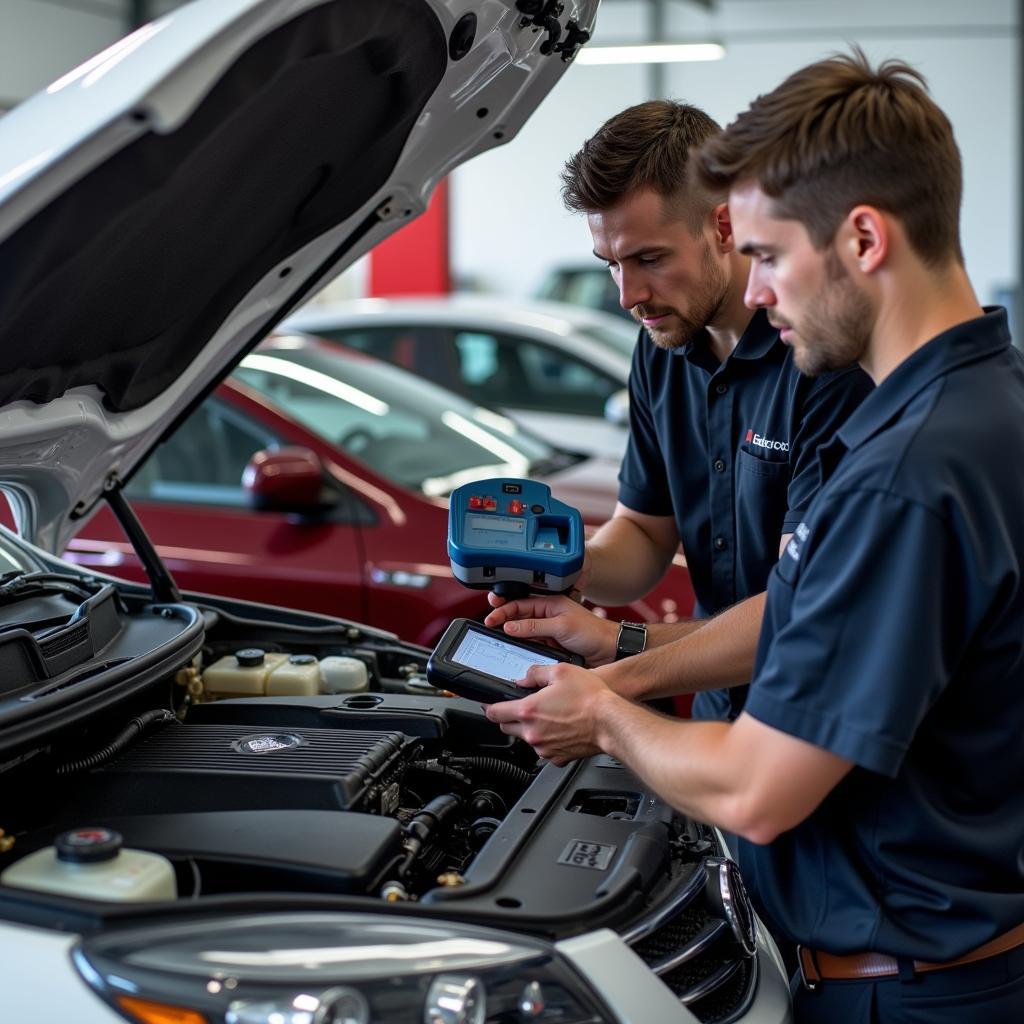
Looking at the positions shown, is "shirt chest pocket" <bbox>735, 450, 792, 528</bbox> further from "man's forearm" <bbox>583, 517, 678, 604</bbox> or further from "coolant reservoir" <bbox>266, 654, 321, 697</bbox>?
"coolant reservoir" <bbox>266, 654, 321, 697</bbox>

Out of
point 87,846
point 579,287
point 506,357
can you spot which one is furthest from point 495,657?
point 579,287

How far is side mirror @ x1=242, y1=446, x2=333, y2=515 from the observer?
3830 mm

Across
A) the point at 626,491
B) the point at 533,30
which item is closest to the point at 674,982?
the point at 626,491

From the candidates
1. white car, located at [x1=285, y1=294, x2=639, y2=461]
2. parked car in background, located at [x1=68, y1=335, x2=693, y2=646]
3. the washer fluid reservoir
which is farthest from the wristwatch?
white car, located at [x1=285, y1=294, x2=639, y2=461]

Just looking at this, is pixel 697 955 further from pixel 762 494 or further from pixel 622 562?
pixel 622 562

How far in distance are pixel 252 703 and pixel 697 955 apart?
2.96ft

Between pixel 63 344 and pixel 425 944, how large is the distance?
1.18 meters

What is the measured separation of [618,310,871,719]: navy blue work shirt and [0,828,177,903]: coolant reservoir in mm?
1118

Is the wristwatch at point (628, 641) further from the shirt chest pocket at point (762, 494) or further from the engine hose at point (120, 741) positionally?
the engine hose at point (120, 741)

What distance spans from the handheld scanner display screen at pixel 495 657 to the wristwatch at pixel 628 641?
18 cm

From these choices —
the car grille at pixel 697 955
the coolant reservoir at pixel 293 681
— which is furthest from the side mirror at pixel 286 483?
the car grille at pixel 697 955

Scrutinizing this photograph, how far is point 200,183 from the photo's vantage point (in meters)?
1.92

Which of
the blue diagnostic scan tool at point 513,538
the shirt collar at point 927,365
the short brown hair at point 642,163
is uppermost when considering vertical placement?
the short brown hair at point 642,163

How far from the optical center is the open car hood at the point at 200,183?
5.08ft
